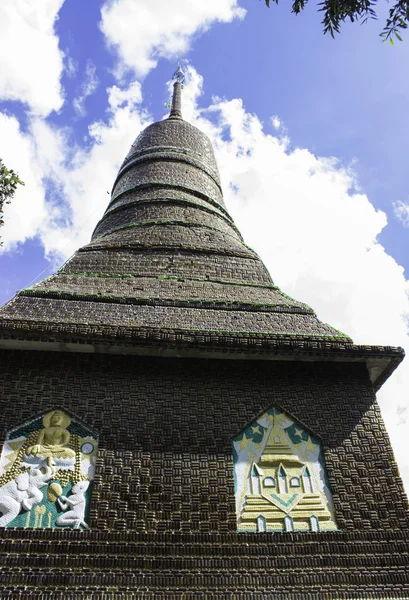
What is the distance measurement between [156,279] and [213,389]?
6.75 feet

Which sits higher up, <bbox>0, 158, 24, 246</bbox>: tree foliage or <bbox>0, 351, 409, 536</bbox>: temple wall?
<bbox>0, 158, 24, 246</bbox>: tree foliage

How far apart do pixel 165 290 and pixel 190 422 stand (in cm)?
201

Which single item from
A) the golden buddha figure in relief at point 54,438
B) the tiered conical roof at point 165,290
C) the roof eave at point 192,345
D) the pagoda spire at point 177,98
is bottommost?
the golden buddha figure in relief at point 54,438

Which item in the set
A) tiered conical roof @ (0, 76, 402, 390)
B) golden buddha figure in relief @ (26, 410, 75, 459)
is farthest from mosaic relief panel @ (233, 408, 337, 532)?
golden buddha figure in relief @ (26, 410, 75, 459)

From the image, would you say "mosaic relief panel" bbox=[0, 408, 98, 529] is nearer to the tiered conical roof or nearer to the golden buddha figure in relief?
the golden buddha figure in relief

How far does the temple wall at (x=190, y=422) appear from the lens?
440 centimetres

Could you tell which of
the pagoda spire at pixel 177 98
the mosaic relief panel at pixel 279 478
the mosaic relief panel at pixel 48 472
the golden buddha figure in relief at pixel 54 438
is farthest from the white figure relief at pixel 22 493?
the pagoda spire at pixel 177 98

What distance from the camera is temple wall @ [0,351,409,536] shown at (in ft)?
14.4

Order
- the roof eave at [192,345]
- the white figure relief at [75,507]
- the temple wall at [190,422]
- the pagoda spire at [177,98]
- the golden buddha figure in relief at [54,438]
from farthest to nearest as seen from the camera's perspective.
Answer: the pagoda spire at [177,98]
the roof eave at [192,345]
the golden buddha figure in relief at [54,438]
the temple wall at [190,422]
the white figure relief at [75,507]

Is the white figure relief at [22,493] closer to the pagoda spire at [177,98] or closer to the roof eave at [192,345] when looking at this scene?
the roof eave at [192,345]

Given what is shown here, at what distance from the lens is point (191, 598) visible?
12.7ft

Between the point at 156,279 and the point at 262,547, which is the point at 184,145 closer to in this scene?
the point at 156,279

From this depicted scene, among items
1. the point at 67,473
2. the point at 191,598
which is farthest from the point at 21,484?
the point at 191,598

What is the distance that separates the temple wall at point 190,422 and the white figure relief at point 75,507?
105 millimetres
